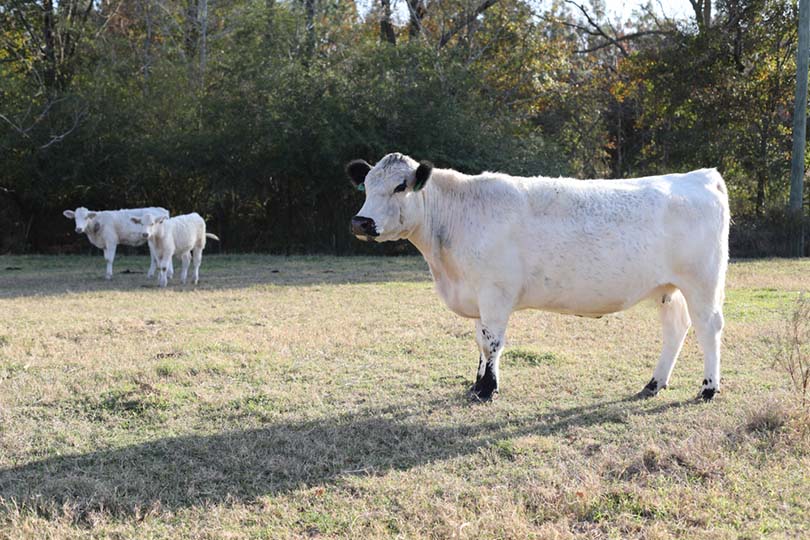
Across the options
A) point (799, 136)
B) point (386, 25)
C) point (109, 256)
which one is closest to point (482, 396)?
point (109, 256)

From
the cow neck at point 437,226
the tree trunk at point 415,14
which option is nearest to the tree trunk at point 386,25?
the tree trunk at point 415,14

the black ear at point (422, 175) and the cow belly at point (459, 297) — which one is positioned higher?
the black ear at point (422, 175)

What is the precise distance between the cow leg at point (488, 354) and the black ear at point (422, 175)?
4.02 ft

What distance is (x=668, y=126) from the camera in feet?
95.8

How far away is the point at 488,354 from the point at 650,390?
4.88 ft

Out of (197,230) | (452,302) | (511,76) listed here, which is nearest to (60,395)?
(452,302)

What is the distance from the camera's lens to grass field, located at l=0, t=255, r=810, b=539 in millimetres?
4117

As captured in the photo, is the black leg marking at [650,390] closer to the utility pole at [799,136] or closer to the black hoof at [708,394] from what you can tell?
the black hoof at [708,394]

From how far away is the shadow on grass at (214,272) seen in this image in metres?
14.6

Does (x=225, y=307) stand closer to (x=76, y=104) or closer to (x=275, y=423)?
(x=275, y=423)

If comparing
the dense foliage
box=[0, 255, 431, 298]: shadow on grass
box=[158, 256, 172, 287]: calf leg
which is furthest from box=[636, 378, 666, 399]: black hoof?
the dense foliage

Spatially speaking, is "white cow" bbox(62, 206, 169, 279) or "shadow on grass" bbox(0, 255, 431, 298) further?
"white cow" bbox(62, 206, 169, 279)

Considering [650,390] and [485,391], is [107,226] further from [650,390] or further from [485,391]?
[650,390]

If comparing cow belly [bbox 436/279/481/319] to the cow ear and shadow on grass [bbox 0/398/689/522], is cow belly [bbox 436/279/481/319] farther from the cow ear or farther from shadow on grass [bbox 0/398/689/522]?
the cow ear
